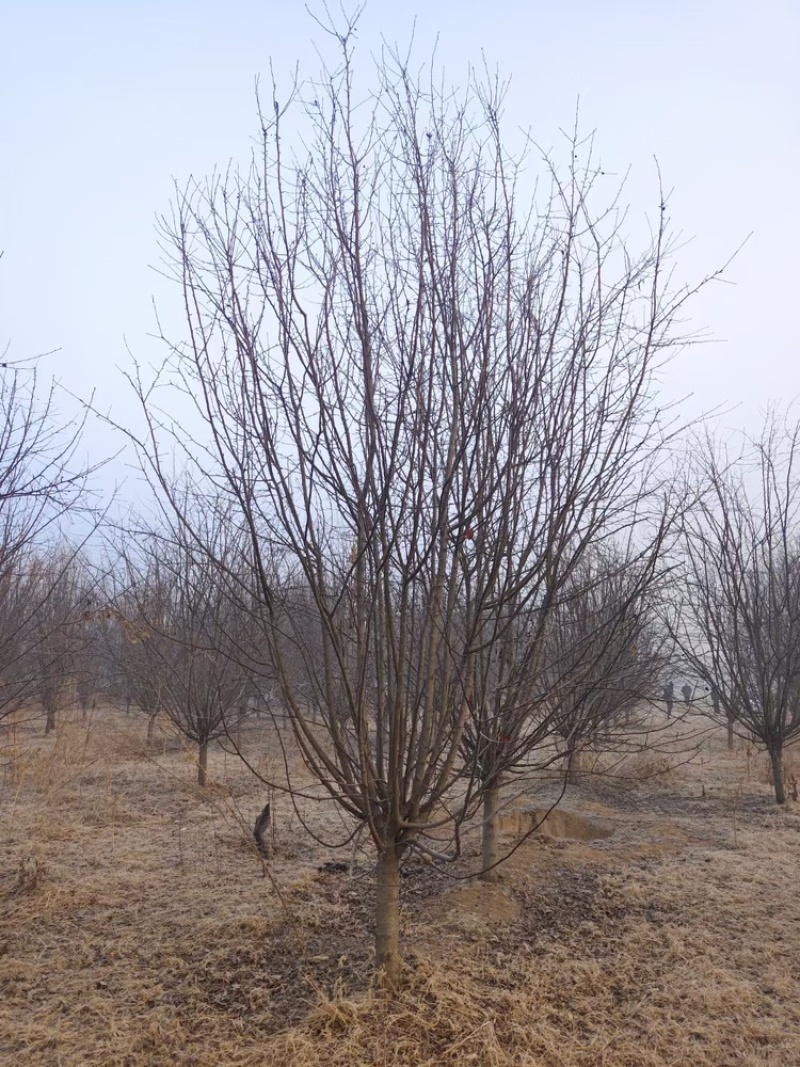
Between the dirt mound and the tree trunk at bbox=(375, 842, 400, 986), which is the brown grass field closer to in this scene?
the tree trunk at bbox=(375, 842, 400, 986)

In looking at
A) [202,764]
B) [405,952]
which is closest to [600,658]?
[405,952]

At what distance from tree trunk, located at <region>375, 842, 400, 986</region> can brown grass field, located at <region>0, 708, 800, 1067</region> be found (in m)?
0.10

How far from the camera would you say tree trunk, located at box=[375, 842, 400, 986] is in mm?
3266

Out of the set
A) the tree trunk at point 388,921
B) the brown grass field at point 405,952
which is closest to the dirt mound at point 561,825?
the brown grass field at point 405,952

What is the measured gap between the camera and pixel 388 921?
334 centimetres

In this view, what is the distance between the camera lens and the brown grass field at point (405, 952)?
3096mm

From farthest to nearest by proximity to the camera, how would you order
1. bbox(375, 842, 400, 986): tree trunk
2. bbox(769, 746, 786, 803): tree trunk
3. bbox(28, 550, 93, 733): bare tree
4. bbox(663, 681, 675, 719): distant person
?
bbox(769, 746, 786, 803): tree trunk, bbox(28, 550, 93, 733): bare tree, bbox(663, 681, 675, 719): distant person, bbox(375, 842, 400, 986): tree trunk

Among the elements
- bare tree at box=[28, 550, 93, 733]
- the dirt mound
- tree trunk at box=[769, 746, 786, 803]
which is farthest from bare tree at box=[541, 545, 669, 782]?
bare tree at box=[28, 550, 93, 733]

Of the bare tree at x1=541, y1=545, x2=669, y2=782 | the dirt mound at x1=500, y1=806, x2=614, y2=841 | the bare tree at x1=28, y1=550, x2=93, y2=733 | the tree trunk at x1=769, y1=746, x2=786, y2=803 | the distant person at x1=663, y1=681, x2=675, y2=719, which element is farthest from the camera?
the tree trunk at x1=769, y1=746, x2=786, y2=803

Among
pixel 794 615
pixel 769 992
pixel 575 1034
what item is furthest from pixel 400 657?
pixel 794 615

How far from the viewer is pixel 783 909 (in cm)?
484

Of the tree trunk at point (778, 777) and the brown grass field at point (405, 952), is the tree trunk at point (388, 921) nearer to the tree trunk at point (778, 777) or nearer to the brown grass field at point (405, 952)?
the brown grass field at point (405, 952)

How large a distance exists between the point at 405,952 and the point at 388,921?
63 cm

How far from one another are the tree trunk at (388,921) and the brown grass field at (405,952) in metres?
0.10
